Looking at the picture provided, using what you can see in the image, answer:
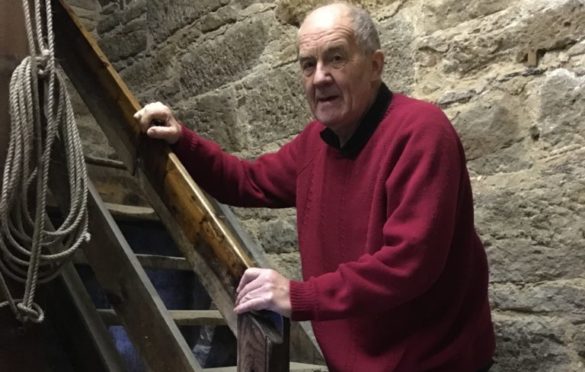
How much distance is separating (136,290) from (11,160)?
0.41 meters

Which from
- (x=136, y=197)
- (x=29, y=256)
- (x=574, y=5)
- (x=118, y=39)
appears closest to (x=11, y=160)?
(x=29, y=256)

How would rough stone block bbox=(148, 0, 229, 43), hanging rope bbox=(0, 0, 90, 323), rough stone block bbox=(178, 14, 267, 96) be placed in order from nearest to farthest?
1. hanging rope bbox=(0, 0, 90, 323)
2. rough stone block bbox=(178, 14, 267, 96)
3. rough stone block bbox=(148, 0, 229, 43)

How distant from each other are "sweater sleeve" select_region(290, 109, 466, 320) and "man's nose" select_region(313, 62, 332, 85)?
9.3 inches

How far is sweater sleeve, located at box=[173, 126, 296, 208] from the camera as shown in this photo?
1.63m

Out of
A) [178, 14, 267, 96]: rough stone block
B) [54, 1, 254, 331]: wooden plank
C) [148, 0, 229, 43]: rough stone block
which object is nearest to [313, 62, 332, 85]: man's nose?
[54, 1, 254, 331]: wooden plank

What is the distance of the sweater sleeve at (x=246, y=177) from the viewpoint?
5.34 feet

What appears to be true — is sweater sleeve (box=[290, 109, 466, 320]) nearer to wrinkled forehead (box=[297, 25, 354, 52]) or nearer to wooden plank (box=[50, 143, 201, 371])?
wrinkled forehead (box=[297, 25, 354, 52])

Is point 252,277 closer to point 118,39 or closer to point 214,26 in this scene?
point 214,26

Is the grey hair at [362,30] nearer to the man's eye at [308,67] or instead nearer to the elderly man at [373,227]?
the elderly man at [373,227]

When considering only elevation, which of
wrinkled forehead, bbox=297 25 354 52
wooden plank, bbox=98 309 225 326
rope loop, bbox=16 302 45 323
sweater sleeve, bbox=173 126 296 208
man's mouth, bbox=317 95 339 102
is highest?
wrinkled forehead, bbox=297 25 354 52

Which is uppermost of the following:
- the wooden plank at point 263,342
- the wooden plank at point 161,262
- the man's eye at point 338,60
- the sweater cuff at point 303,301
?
the man's eye at point 338,60

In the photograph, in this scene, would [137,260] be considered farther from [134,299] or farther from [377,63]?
[377,63]

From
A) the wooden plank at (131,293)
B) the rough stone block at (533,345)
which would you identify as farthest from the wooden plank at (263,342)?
the rough stone block at (533,345)

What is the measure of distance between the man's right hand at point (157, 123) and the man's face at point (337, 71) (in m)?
0.33
